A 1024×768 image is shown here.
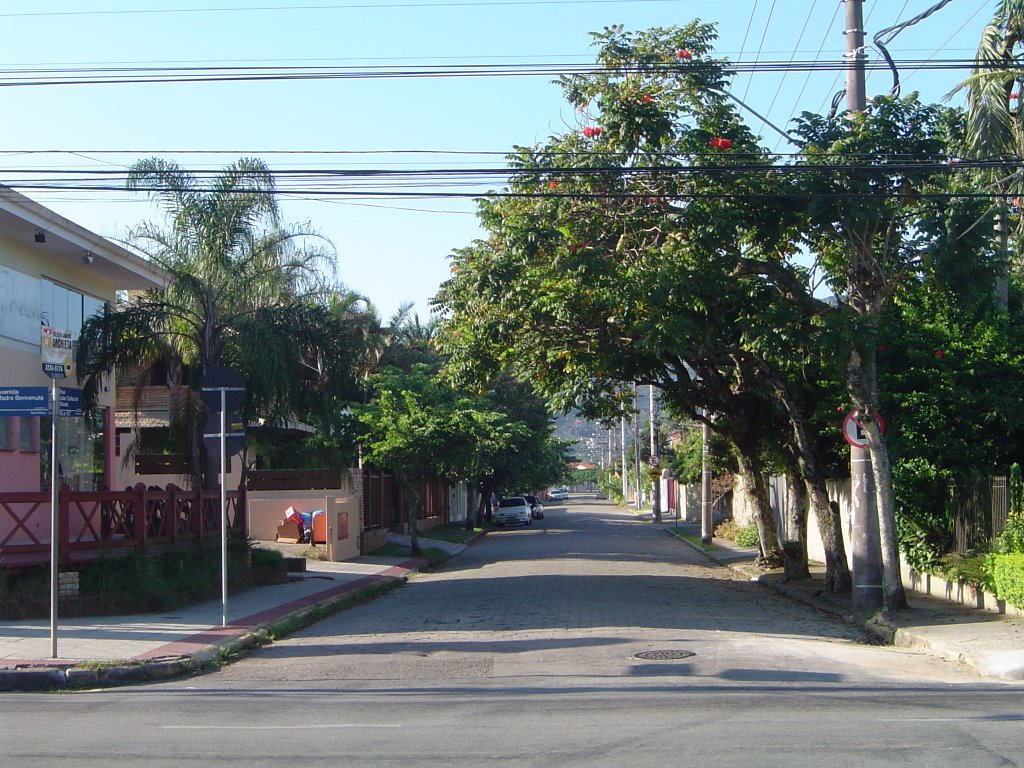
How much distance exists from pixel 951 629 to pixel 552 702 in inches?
271

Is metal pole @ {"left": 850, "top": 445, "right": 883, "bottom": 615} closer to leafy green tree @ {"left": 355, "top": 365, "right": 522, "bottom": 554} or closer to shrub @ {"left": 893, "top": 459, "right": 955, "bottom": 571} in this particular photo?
shrub @ {"left": 893, "top": 459, "right": 955, "bottom": 571}

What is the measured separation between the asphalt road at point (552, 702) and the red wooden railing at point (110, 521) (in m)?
3.89

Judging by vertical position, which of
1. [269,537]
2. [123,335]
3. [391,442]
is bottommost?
[269,537]

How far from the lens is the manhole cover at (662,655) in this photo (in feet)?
40.1

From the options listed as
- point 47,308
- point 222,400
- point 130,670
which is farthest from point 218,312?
point 130,670

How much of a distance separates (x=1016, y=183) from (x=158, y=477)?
Answer: 82.9 ft

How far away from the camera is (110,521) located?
18.1 meters

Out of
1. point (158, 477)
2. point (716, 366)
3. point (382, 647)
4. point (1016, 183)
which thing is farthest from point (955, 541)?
point (158, 477)

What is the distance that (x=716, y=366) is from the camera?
2138 centimetres

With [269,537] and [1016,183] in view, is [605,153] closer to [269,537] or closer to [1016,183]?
[1016,183]

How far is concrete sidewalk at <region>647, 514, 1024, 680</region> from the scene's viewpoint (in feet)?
39.1

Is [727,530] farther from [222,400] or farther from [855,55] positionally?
[222,400]

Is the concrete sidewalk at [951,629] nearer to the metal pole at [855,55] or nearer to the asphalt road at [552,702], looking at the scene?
the asphalt road at [552,702]

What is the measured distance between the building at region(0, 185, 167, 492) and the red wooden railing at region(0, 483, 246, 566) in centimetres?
107
